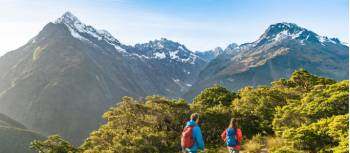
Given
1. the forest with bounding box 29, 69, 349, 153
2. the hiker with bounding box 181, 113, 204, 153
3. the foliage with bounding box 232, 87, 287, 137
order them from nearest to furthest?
the hiker with bounding box 181, 113, 204, 153 → the forest with bounding box 29, 69, 349, 153 → the foliage with bounding box 232, 87, 287, 137

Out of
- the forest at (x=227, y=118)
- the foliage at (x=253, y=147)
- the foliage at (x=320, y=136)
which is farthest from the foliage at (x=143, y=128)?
the foliage at (x=320, y=136)

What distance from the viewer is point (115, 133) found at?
140 ft

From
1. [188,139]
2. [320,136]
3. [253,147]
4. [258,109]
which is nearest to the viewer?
[188,139]

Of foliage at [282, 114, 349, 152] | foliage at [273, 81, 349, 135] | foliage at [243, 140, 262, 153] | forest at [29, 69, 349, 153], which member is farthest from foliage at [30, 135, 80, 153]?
foliage at [282, 114, 349, 152]

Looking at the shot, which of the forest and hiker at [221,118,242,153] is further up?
the forest

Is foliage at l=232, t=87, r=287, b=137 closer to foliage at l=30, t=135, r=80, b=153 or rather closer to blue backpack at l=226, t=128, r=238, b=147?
blue backpack at l=226, t=128, r=238, b=147

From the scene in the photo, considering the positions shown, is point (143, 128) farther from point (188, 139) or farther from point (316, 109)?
point (188, 139)

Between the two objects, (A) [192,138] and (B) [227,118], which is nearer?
(A) [192,138]

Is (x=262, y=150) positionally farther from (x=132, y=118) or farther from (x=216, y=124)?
(x=132, y=118)

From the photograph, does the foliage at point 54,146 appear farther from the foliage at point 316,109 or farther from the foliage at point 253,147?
the foliage at point 253,147

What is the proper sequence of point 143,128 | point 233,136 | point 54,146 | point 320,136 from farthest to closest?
1. point 54,146
2. point 143,128
3. point 320,136
4. point 233,136

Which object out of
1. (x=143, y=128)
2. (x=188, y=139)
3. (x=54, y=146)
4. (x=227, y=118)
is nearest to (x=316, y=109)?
(x=227, y=118)

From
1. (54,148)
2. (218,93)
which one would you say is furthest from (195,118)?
(54,148)

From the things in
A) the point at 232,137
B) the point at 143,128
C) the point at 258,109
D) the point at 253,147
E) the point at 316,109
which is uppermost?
the point at 258,109
